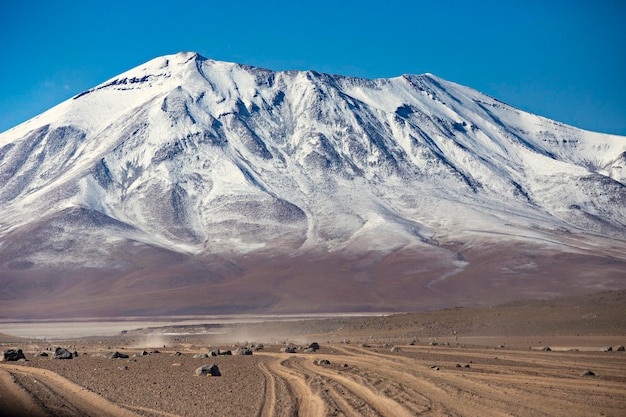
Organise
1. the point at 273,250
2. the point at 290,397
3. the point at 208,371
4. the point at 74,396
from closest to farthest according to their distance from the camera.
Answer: the point at 290,397 → the point at 74,396 → the point at 208,371 → the point at 273,250

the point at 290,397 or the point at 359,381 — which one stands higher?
the point at 359,381

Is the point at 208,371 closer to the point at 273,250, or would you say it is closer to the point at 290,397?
the point at 290,397

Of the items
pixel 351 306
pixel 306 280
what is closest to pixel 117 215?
pixel 306 280

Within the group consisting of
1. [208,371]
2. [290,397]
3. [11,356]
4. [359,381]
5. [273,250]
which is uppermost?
[273,250]

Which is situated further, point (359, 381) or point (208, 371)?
point (208, 371)

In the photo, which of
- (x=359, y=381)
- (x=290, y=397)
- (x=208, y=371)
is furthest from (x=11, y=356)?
(x=290, y=397)

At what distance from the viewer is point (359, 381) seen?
25.5 metres

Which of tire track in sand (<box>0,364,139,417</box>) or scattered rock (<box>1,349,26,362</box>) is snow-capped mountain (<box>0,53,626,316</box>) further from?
tire track in sand (<box>0,364,139,417</box>)

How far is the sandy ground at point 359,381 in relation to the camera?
20.0 m

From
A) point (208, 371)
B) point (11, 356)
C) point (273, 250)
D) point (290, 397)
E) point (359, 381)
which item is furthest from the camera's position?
point (273, 250)

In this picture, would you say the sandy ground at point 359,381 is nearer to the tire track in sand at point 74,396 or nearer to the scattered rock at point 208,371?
the tire track in sand at point 74,396

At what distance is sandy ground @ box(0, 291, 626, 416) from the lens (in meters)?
20.0

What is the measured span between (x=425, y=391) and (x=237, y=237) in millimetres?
155280

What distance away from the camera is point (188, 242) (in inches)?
6900
